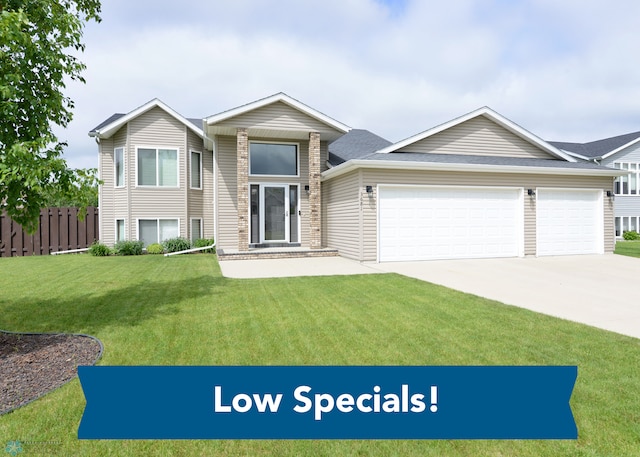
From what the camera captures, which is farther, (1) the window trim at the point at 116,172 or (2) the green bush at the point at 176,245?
(1) the window trim at the point at 116,172

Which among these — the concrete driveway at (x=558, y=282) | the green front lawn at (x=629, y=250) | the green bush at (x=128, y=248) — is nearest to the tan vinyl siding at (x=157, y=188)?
the green bush at (x=128, y=248)

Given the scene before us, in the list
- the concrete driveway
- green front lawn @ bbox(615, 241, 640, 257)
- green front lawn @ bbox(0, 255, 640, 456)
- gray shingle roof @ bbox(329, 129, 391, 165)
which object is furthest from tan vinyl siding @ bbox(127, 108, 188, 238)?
green front lawn @ bbox(615, 241, 640, 257)

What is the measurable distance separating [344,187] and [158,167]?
876cm

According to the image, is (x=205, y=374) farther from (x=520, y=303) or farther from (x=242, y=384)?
(x=520, y=303)

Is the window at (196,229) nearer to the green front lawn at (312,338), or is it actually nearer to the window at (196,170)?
the window at (196,170)

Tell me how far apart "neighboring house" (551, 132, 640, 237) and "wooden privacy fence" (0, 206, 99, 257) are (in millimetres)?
27748

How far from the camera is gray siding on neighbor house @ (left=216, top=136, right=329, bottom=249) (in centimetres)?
1544

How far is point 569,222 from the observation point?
1390 cm

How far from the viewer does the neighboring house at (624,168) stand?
2352cm

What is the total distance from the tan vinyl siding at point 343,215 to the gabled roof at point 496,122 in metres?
1.88

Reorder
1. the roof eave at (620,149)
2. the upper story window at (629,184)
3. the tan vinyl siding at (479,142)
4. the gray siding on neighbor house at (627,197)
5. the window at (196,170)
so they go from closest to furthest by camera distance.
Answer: the tan vinyl siding at (479,142) < the window at (196,170) < the roof eave at (620,149) < the gray siding on neighbor house at (627,197) < the upper story window at (629,184)

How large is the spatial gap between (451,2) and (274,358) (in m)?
11.8

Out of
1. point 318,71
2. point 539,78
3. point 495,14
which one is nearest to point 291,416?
point 495,14

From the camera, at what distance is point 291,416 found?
2664mm
